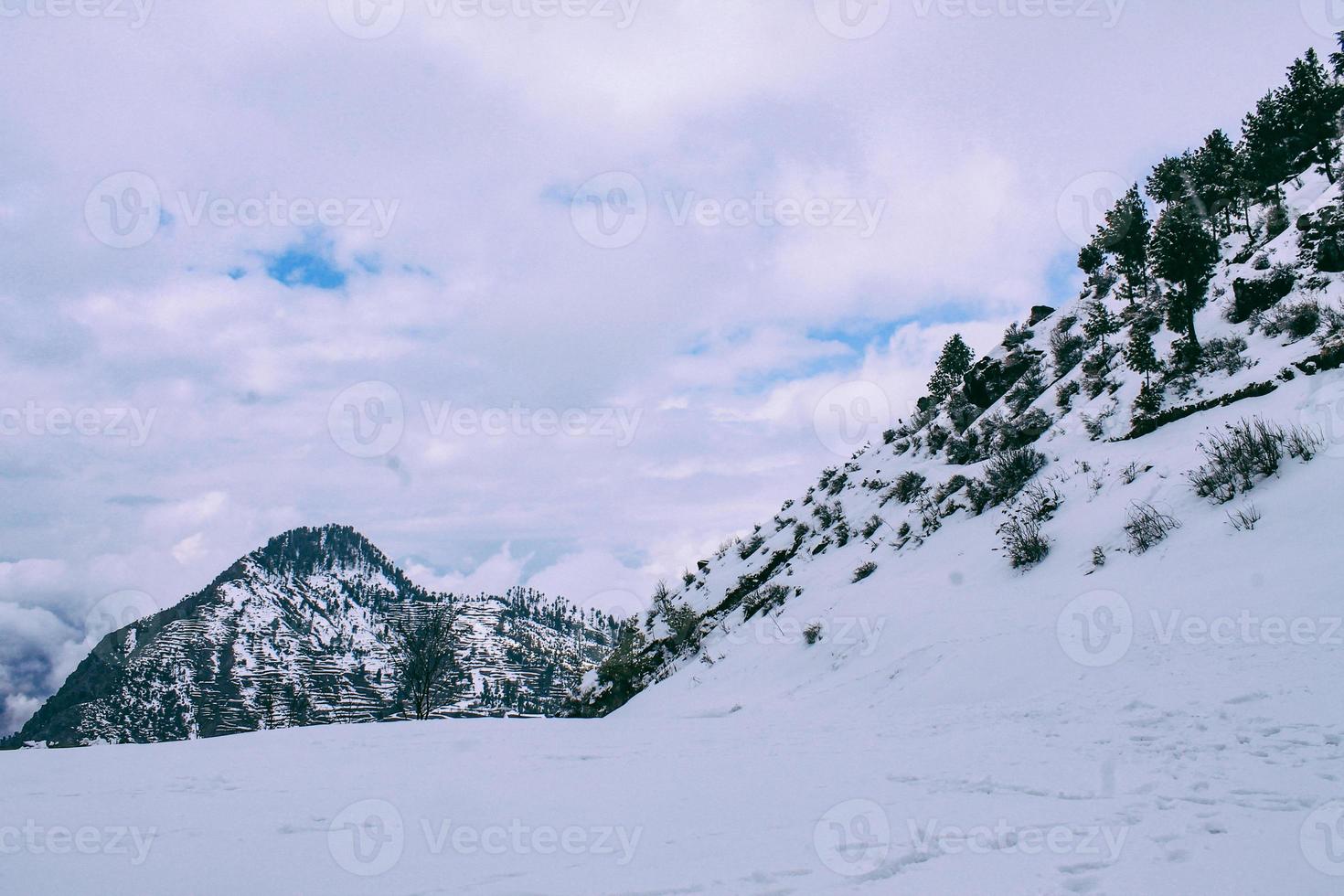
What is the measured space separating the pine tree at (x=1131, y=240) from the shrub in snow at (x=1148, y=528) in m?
19.3

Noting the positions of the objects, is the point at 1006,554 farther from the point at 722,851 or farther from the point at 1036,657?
the point at 722,851

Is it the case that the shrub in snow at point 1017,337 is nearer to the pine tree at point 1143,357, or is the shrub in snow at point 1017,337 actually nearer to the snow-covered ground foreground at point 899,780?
the pine tree at point 1143,357

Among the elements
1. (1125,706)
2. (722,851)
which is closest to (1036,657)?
(1125,706)

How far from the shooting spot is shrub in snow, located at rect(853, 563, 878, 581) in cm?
1809

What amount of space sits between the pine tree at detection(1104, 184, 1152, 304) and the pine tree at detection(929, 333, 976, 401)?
28.1 feet

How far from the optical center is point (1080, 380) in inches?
837

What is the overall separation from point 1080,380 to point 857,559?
973 cm

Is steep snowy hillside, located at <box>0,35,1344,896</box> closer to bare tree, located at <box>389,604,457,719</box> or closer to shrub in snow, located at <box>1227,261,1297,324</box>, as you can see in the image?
shrub in snow, located at <box>1227,261,1297,324</box>

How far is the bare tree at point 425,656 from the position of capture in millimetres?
27203

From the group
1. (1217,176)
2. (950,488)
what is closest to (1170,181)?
(1217,176)

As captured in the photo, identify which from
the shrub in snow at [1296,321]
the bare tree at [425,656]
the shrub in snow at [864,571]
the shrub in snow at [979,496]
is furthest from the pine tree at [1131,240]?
the bare tree at [425,656]

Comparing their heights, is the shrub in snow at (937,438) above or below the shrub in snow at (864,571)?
above

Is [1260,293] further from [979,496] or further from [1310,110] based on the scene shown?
[1310,110]

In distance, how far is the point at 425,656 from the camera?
27.5 meters
